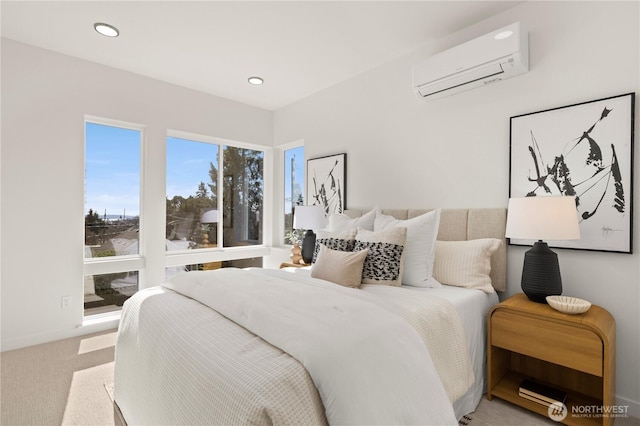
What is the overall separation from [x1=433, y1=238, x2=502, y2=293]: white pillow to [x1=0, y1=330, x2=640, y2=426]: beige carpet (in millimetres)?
741

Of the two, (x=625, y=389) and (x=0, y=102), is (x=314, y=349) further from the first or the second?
(x=0, y=102)

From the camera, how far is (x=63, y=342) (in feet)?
9.94

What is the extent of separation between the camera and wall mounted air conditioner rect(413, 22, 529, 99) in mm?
2268

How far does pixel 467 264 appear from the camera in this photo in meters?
2.29

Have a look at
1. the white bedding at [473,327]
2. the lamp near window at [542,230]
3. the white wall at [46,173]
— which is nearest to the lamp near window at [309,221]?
the white bedding at [473,327]

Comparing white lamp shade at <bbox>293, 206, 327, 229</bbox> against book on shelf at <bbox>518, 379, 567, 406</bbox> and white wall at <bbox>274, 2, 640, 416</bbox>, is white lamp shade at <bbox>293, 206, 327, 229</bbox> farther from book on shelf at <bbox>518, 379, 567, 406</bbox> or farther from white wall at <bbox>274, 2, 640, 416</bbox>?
book on shelf at <bbox>518, 379, 567, 406</bbox>

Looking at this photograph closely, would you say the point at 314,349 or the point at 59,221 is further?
the point at 59,221

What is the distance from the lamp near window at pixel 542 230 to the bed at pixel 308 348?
0.29 m

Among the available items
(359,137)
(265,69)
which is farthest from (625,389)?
(265,69)

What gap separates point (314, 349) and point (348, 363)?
0.13m

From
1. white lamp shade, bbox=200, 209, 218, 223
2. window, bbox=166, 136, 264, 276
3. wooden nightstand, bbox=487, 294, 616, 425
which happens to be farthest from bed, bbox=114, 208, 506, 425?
white lamp shade, bbox=200, 209, 218, 223

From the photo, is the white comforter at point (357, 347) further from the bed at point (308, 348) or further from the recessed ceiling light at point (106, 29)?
the recessed ceiling light at point (106, 29)

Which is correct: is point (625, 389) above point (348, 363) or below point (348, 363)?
below

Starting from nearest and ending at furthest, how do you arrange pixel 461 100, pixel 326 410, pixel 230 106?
1. pixel 326 410
2. pixel 461 100
3. pixel 230 106
